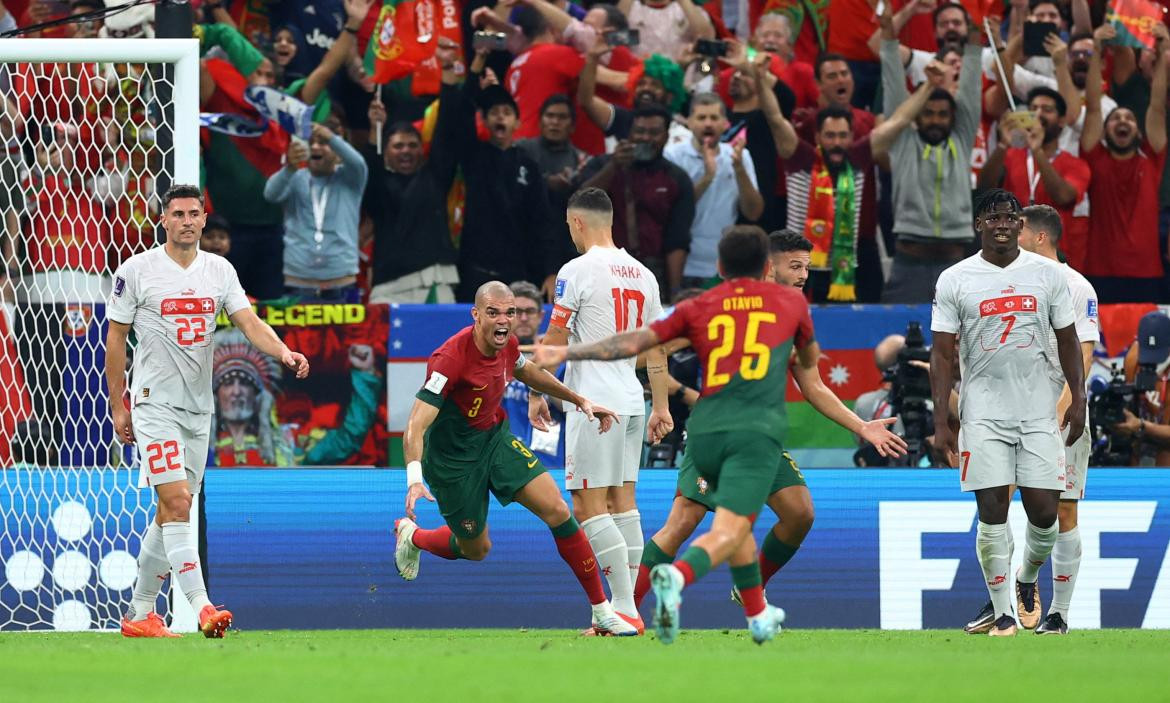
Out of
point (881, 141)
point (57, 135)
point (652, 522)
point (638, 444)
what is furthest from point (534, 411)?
point (881, 141)

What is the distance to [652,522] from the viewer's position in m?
12.6

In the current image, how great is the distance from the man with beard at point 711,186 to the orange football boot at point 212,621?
6.23 meters

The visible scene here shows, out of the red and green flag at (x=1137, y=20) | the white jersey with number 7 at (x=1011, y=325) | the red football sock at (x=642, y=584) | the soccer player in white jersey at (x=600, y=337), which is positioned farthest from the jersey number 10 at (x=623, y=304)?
the red and green flag at (x=1137, y=20)

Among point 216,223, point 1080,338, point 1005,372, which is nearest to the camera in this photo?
point 1005,372

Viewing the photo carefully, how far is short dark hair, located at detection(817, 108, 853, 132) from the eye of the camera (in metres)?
15.4

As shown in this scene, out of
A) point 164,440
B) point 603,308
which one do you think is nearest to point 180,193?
point 164,440

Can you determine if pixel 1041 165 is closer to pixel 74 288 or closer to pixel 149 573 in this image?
pixel 74 288

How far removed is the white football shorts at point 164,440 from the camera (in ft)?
34.0

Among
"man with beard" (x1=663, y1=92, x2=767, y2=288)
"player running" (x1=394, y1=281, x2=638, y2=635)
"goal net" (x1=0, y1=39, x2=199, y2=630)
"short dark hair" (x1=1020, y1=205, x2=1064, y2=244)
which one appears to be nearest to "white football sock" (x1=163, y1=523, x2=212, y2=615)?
"goal net" (x1=0, y1=39, x2=199, y2=630)

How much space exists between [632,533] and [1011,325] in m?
2.67

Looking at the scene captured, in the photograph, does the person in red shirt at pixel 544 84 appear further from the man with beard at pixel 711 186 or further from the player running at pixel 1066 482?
the player running at pixel 1066 482

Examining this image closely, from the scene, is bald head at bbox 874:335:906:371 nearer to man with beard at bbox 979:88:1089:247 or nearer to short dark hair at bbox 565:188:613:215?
A: man with beard at bbox 979:88:1089:247

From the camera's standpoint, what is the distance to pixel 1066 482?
1107 cm

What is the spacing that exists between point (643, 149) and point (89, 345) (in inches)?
191
